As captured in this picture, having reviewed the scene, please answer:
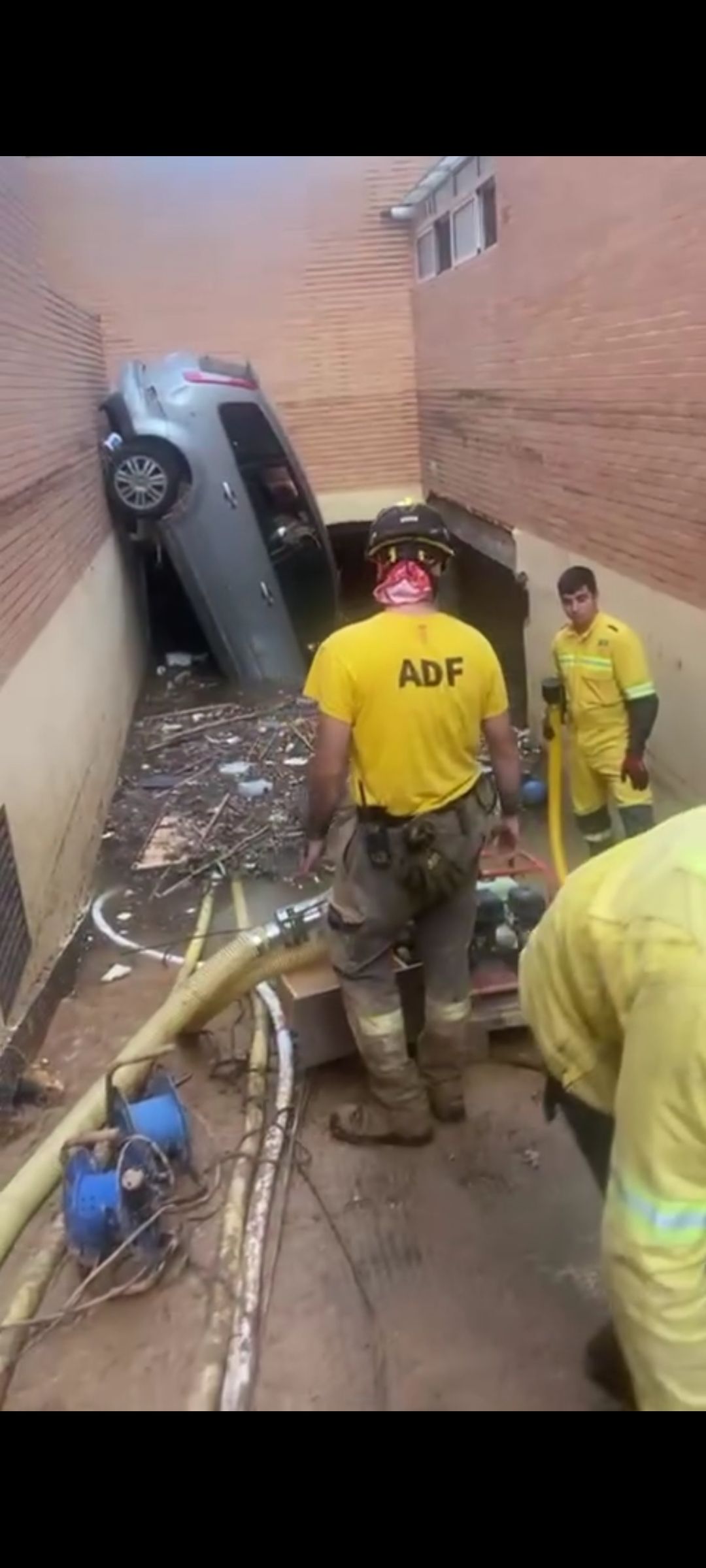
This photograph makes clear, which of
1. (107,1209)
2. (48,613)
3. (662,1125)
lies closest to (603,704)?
(48,613)

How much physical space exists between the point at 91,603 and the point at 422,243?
6845 mm

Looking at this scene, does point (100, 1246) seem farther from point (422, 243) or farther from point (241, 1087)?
point (422, 243)

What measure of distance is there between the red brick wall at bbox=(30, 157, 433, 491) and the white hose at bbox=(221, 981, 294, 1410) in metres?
10.9

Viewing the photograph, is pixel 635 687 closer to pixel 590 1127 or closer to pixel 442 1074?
pixel 442 1074

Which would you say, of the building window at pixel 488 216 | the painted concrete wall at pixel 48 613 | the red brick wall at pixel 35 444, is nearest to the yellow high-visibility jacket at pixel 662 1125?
the painted concrete wall at pixel 48 613

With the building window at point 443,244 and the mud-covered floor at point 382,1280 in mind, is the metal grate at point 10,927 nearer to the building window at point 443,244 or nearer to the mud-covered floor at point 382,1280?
the mud-covered floor at point 382,1280

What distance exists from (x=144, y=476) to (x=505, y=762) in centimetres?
753

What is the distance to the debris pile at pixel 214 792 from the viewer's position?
6784 mm

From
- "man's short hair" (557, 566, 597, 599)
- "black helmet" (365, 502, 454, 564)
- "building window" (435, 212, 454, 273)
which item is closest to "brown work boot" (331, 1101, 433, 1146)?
"black helmet" (365, 502, 454, 564)

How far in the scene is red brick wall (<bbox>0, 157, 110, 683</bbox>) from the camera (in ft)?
18.3

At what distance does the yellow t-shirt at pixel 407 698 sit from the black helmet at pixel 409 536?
0.56ft

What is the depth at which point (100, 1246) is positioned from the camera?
3123 mm

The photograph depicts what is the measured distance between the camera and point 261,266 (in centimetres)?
1346

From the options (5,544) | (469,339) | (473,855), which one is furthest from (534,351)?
(473,855)
